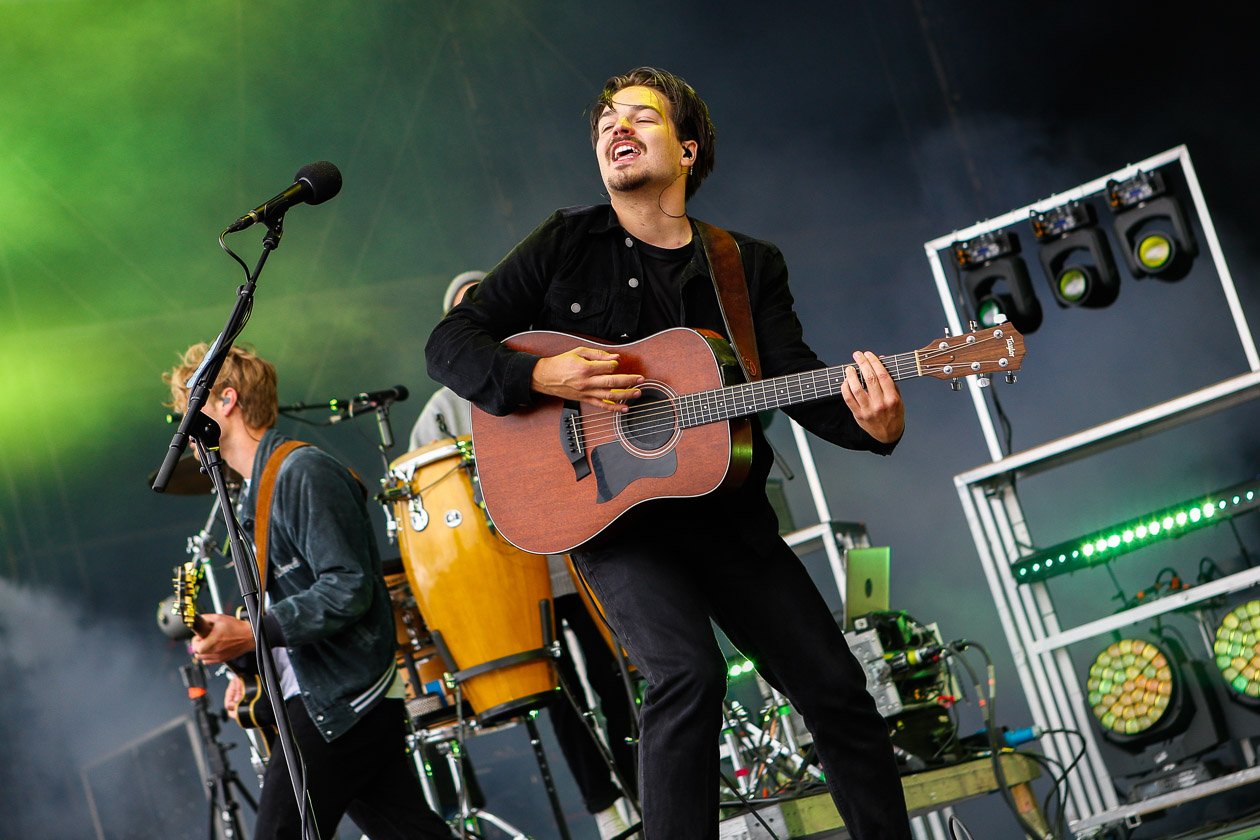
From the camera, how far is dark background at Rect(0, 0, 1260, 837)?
595 centimetres

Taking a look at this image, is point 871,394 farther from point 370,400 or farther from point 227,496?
point 370,400

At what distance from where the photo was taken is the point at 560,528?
243 cm

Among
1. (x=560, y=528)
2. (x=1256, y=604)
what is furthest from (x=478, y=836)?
(x=1256, y=604)

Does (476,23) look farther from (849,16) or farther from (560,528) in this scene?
(560,528)

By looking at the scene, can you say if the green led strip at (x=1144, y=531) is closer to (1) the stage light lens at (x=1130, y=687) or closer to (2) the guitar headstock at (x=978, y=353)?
(1) the stage light lens at (x=1130, y=687)

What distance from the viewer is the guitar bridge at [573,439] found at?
8.08 ft

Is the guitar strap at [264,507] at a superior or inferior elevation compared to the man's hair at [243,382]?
inferior

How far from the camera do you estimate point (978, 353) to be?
232 cm

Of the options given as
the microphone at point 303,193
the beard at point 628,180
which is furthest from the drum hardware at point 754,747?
the microphone at point 303,193

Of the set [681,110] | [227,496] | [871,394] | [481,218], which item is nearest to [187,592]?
[227,496]

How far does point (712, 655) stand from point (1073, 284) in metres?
3.90

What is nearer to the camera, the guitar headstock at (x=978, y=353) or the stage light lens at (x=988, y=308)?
the guitar headstock at (x=978, y=353)

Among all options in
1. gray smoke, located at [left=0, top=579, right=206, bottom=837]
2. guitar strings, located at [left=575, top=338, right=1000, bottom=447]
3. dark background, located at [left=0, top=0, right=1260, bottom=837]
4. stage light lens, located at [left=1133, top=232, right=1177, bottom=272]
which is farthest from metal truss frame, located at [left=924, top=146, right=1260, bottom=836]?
gray smoke, located at [left=0, top=579, right=206, bottom=837]

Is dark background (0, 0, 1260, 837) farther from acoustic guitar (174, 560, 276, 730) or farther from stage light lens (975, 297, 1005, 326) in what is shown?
acoustic guitar (174, 560, 276, 730)
